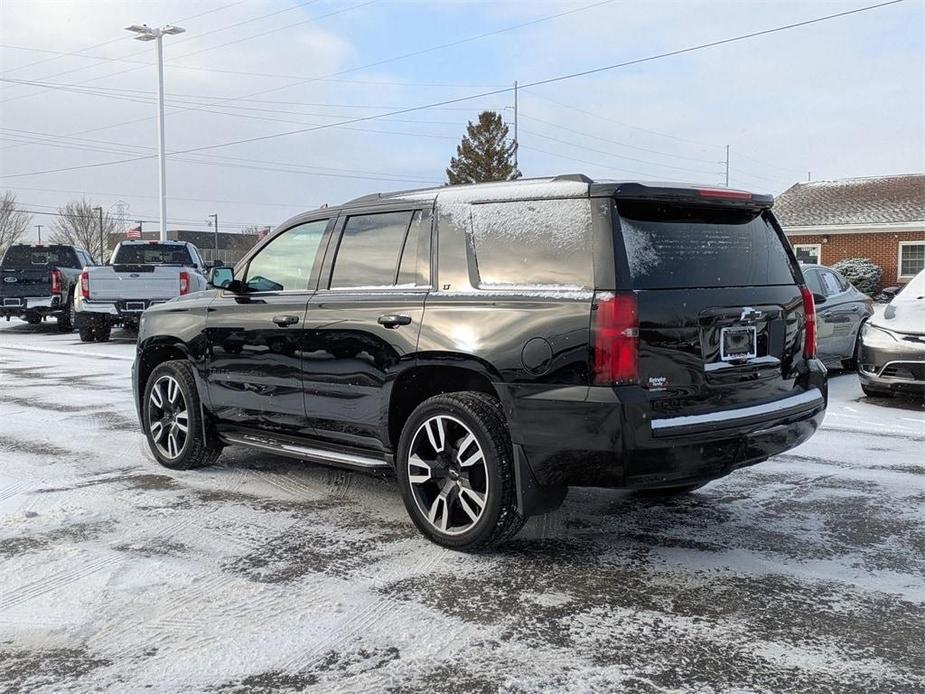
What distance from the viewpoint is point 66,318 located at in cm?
2027

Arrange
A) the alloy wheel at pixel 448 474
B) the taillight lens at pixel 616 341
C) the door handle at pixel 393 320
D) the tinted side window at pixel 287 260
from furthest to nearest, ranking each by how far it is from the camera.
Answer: the tinted side window at pixel 287 260
the door handle at pixel 393 320
the alloy wheel at pixel 448 474
the taillight lens at pixel 616 341

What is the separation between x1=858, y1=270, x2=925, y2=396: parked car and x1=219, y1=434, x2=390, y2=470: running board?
6207 mm

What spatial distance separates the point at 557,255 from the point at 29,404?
7189 mm

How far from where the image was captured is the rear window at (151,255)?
18047 mm

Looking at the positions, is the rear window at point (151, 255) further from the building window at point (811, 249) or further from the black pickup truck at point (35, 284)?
the building window at point (811, 249)

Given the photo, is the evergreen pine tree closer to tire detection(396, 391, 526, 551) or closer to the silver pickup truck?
the silver pickup truck

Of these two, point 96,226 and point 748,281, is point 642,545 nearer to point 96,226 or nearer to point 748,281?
point 748,281

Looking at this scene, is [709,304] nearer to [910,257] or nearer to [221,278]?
[221,278]

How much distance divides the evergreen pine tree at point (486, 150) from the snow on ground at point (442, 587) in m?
47.2

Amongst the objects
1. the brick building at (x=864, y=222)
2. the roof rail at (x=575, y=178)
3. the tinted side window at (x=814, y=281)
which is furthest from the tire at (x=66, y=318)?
the brick building at (x=864, y=222)

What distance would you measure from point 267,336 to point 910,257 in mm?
29778

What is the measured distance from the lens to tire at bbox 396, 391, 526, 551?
4.23 meters

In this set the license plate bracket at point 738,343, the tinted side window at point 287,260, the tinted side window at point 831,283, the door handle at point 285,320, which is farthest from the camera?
the tinted side window at point 831,283

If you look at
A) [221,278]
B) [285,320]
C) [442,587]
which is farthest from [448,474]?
[221,278]
